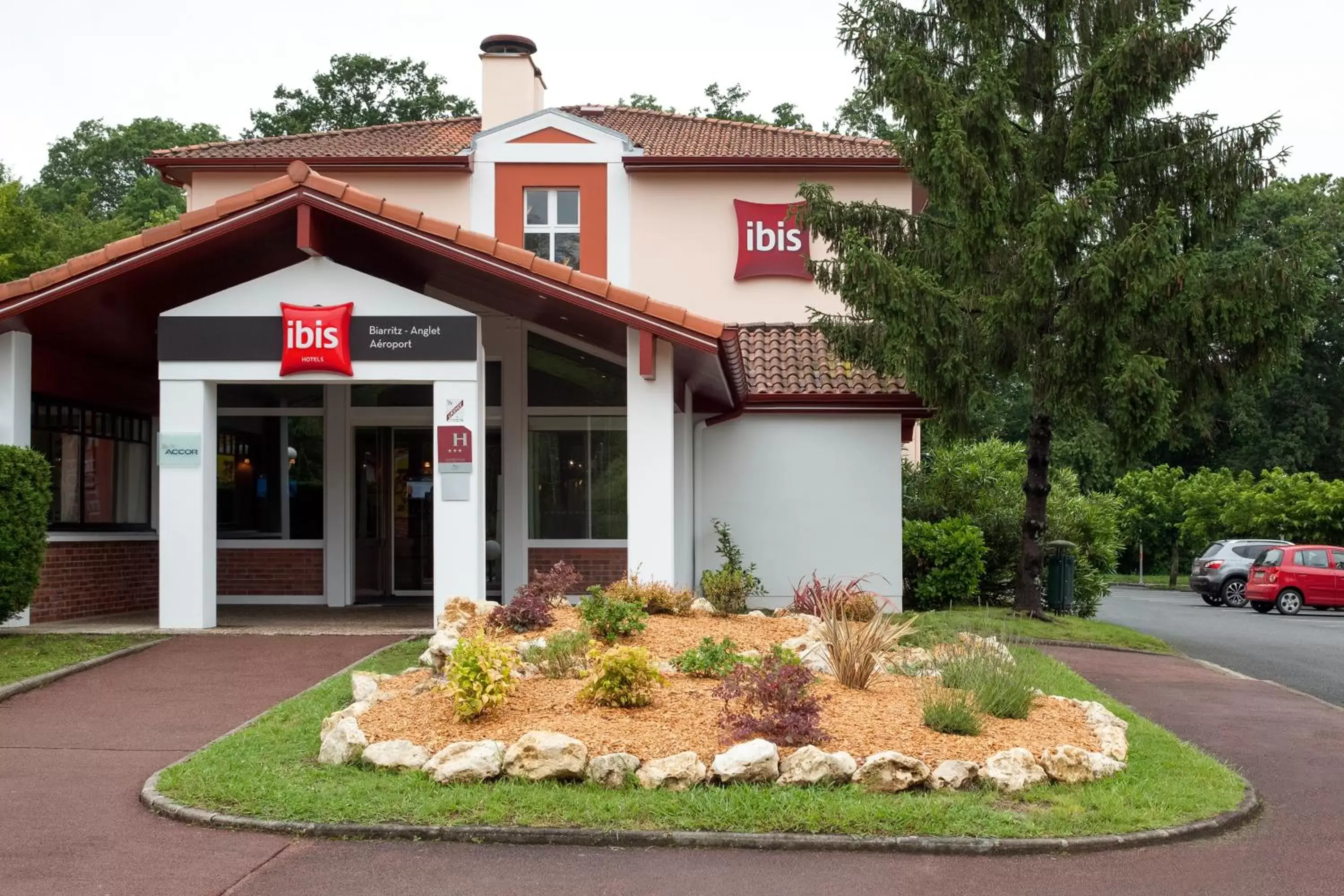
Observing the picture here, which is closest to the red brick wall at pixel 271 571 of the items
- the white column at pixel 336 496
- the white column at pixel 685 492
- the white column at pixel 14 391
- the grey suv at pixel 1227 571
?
the white column at pixel 336 496

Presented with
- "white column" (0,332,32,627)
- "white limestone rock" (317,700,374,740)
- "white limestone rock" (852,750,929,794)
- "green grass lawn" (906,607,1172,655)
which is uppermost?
"white column" (0,332,32,627)

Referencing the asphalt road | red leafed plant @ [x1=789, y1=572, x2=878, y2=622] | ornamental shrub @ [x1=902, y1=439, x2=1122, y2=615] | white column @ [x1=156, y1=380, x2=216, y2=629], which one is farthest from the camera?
ornamental shrub @ [x1=902, y1=439, x2=1122, y2=615]

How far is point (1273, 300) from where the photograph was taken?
18859 mm

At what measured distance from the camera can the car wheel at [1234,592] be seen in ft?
114

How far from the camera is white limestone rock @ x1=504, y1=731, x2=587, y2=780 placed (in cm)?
788

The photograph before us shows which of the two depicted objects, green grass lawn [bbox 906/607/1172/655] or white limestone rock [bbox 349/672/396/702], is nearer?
white limestone rock [bbox 349/672/396/702]

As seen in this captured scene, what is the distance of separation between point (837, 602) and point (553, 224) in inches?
468

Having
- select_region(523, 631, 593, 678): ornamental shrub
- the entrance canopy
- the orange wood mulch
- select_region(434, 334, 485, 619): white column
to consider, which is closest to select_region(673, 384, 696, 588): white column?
the entrance canopy

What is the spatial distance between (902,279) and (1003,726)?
34.5 feet

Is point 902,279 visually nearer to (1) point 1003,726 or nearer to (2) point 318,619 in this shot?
(2) point 318,619

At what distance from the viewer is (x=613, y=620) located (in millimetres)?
11328

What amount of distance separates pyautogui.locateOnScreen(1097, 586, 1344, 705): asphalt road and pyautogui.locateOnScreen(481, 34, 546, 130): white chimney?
15.1 m

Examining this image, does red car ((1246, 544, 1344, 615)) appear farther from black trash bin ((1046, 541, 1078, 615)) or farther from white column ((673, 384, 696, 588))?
white column ((673, 384, 696, 588))

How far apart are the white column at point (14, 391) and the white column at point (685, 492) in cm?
707
